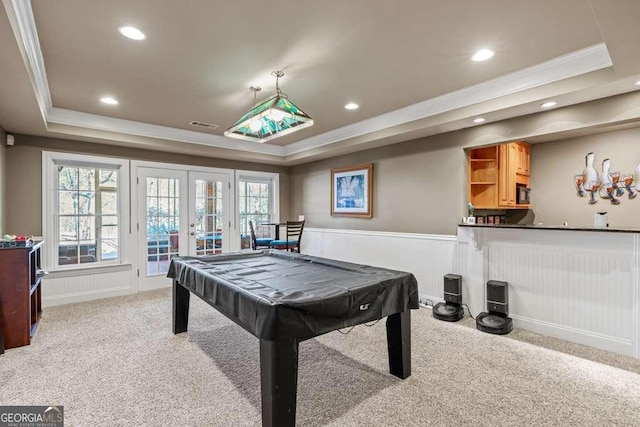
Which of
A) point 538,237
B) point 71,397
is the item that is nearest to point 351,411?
point 71,397

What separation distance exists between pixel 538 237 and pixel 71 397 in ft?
13.8

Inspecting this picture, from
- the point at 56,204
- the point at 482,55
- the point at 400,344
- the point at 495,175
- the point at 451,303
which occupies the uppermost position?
the point at 482,55

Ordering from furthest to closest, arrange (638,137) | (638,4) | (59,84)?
1. (638,137)
2. (59,84)
3. (638,4)

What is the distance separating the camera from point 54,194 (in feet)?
14.1

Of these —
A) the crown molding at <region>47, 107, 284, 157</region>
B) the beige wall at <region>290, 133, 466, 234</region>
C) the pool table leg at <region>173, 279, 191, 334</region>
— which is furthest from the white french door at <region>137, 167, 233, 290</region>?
the pool table leg at <region>173, 279, 191, 334</region>

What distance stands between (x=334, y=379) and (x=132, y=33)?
2938 mm

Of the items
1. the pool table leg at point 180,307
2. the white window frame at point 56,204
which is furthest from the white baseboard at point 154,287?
the pool table leg at point 180,307

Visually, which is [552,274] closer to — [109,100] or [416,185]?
[416,185]

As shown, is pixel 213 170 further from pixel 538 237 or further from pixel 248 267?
pixel 538 237

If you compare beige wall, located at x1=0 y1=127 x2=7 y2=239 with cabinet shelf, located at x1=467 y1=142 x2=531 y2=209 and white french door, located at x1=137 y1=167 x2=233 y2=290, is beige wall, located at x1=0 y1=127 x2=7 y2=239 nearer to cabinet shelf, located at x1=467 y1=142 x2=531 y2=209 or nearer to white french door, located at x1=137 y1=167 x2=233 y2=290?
white french door, located at x1=137 y1=167 x2=233 y2=290

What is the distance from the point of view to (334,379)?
2.30 m

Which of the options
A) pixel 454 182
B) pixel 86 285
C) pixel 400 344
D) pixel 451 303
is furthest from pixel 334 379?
pixel 86 285

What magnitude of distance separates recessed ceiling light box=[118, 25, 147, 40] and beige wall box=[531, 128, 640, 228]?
17.3 feet

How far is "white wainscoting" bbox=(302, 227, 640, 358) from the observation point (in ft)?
8.98
